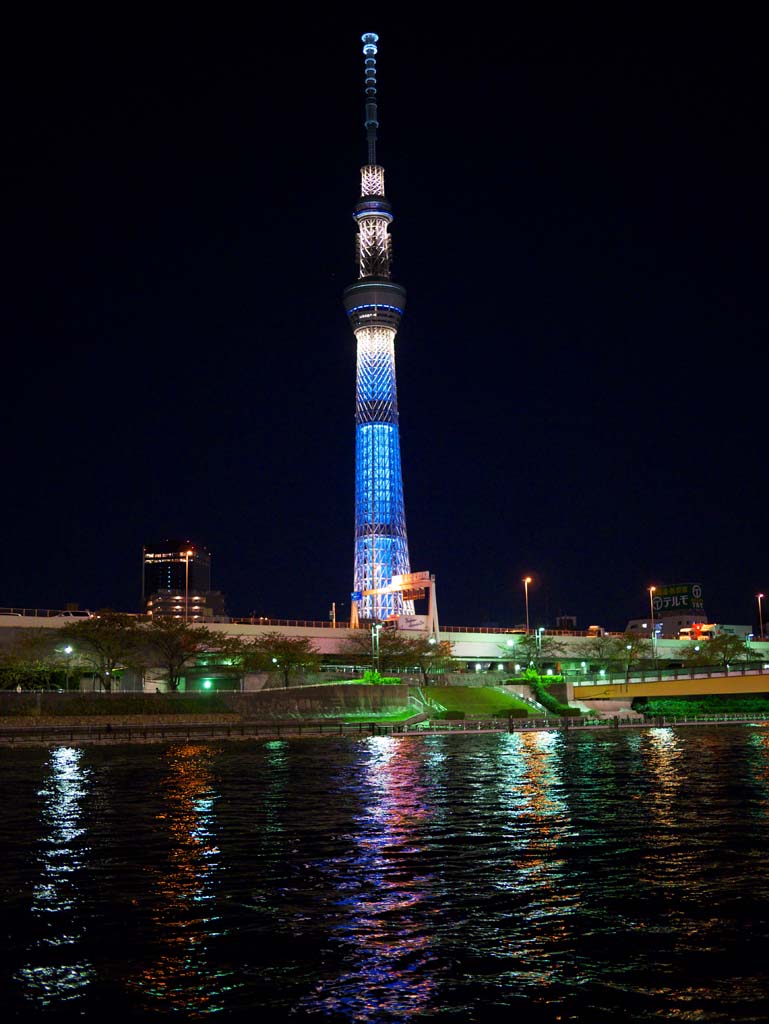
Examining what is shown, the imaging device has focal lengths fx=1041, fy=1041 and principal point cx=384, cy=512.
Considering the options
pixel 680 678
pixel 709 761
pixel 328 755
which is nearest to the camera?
pixel 709 761

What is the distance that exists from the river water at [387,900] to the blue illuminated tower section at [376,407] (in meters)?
121

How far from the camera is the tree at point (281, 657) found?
99.1 metres

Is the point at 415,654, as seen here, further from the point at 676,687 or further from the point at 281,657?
the point at 676,687

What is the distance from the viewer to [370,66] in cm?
18412

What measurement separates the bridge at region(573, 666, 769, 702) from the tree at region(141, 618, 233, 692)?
120 ft

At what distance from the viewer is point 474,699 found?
9125 centimetres

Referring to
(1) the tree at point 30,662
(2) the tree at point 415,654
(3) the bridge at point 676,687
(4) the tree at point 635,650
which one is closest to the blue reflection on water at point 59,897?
(1) the tree at point 30,662

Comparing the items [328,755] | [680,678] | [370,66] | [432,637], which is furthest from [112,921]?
[370,66]

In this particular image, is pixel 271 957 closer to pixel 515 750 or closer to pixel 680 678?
pixel 515 750

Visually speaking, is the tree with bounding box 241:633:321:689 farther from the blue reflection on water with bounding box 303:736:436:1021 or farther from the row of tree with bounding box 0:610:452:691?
the blue reflection on water with bounding box 303:736:436:1021

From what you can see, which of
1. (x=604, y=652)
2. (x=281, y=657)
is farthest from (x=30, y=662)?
(x=604, y=652)

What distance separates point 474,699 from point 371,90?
12954 cm

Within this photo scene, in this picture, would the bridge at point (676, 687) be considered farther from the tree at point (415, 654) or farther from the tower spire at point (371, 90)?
the tower spire at point (371, 90)

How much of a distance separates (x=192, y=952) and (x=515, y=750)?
42.6 meters
